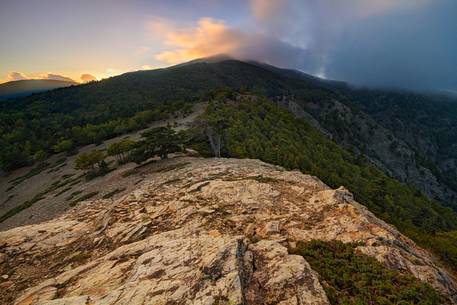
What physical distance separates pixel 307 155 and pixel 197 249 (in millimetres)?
62043

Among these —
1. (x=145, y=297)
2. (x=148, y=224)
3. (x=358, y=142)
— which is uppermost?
(x=145, y=297)

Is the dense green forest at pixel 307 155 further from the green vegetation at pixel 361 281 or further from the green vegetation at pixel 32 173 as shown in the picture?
the green vegetation at pixel 32 173

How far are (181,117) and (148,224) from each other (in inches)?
3270

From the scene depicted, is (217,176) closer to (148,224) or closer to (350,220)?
(148,224)

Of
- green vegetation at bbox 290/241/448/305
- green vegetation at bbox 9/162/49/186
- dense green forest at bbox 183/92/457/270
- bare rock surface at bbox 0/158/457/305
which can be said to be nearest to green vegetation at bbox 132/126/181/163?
dense green forest at bbox 183/92/457/270

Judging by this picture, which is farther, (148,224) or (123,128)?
(123,128)

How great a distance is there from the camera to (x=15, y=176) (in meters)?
87.8


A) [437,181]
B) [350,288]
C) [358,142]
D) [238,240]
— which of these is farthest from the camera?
[358,142]

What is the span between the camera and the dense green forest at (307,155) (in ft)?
184

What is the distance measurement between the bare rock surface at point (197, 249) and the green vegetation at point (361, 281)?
0.88 m

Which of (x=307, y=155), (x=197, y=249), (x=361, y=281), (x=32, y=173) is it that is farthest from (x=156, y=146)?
(x=32, y=173)

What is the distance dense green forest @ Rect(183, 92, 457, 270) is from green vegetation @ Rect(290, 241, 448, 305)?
98.6ft

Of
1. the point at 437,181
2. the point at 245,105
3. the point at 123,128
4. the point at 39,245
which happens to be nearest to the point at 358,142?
the point at 437,181

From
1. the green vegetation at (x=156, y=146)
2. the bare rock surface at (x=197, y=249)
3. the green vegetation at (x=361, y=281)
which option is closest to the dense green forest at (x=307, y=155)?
the green vegetation at (x=156, y=146)
